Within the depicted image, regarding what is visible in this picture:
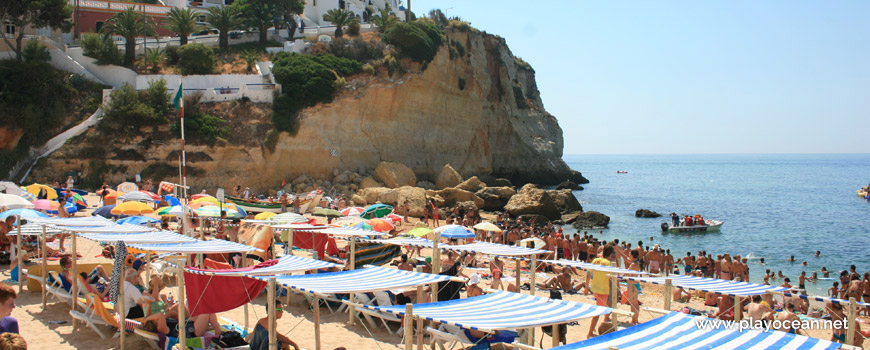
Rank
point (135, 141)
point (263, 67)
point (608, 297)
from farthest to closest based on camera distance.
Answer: point (263, 67), point (135, 141), point (608, 297)

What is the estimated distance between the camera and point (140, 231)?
1175 cm

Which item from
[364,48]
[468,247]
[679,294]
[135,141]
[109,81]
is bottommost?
[679,294]

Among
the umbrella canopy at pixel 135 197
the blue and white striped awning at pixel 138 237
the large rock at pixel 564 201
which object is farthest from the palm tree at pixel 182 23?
the blue and white striped awning at pixel 138 237

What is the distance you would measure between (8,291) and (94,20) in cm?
4648

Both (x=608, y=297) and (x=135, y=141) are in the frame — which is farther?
(x=135, y=141)

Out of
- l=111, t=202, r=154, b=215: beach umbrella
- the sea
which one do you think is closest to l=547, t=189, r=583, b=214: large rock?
the sea

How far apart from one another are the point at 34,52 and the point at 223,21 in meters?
11.7

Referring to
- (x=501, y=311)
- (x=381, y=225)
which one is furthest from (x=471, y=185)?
(x=501, y=311)

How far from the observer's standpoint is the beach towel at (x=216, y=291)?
829 cm

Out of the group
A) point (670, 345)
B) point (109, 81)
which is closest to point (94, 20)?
point (109, 81)

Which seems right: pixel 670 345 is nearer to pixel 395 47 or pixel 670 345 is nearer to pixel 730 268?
pixel 730 268

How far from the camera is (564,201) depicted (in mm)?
37969

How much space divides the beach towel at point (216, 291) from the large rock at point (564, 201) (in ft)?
99.5

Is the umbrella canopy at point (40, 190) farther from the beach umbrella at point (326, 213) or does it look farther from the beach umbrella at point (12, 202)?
the beach umbrella at point (326, 213)
